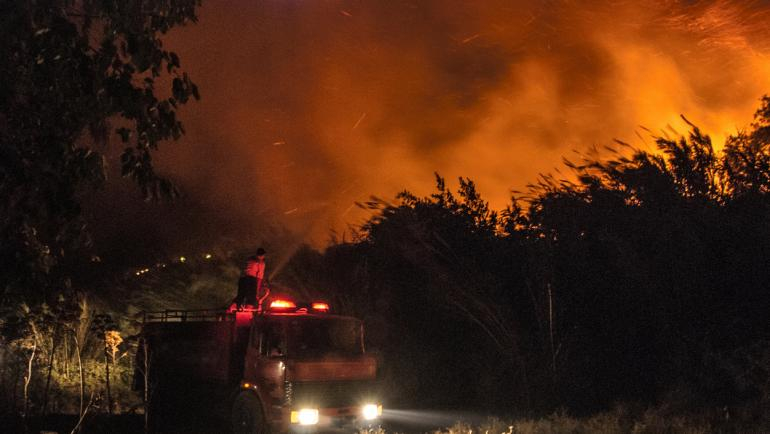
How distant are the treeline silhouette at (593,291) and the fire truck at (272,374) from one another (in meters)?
5.35

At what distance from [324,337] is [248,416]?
1726mm

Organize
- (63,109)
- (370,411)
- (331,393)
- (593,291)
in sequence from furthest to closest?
(593,291)
(370,411)
(331,393)
(63,109)

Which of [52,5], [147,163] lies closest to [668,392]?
[147,163]

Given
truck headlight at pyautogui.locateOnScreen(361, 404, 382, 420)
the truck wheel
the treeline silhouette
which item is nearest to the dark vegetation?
the treeline silhouette

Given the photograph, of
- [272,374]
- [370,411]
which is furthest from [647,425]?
[272,374]

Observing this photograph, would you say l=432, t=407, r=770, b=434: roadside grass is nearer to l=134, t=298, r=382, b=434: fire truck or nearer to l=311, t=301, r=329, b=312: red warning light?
l=134, t=298, r=382, b=434: fire truck

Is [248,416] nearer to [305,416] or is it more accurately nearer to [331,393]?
[305,416]

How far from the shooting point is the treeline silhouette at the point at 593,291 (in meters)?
15.6

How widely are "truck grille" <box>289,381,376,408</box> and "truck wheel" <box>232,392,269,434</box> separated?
70 cm

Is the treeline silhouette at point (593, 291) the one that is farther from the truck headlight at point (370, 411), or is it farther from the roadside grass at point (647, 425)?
the truck headlight at point (370, 411)

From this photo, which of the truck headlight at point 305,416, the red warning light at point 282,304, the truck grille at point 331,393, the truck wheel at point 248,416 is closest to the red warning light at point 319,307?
the red warning light at point 282,304

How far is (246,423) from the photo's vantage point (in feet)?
41.9

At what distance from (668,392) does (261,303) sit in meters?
7.90

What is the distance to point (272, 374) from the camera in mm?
12422
